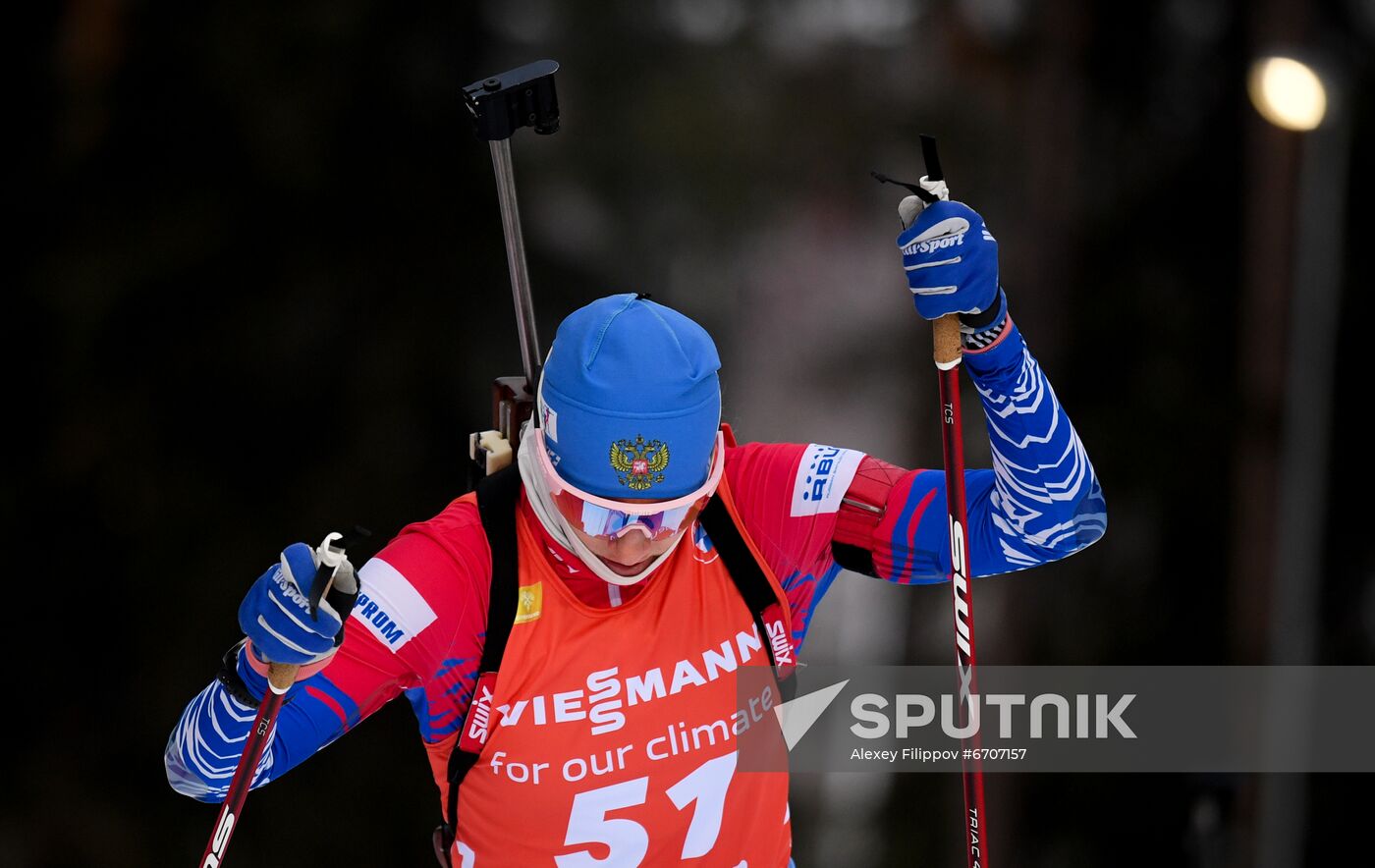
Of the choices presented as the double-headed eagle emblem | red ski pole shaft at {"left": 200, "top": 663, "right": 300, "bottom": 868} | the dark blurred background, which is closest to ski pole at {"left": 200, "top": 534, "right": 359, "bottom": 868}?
red ski pole shaft at {"left": 200, "top": 663, "right": 300, "bottom": 868}

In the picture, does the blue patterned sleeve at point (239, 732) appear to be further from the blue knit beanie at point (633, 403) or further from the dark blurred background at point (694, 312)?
the dark blurred background at point (694, 312)

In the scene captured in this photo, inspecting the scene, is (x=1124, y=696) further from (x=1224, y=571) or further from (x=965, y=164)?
(x=965, y=164)

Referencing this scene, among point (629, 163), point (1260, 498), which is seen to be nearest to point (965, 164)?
point (629, 163)

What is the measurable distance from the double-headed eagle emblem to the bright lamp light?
310cm

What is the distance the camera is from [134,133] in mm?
3787

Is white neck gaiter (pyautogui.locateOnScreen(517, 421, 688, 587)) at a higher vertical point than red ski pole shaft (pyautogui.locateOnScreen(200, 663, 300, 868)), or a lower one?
higher

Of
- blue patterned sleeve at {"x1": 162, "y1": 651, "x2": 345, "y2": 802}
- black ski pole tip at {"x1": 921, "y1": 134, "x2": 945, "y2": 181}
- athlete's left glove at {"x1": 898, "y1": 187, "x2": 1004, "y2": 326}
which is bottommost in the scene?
blue patterned sleeve at {"x1": 162, "y1": 651, "x2": 345, "y2": 802}

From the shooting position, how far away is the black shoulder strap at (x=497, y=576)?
1.84 meters

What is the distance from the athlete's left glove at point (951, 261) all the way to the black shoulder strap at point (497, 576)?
23.5 inches

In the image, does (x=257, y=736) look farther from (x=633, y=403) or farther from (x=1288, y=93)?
(x=1288, y=93)

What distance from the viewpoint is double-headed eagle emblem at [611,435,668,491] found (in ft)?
5.79

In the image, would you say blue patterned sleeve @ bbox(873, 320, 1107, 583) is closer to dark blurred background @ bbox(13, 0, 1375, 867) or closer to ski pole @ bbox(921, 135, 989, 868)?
ski pole @ bbox(921, 135, 989, 868)

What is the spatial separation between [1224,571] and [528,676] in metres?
3.15

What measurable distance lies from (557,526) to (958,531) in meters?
0.53
